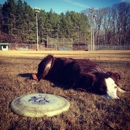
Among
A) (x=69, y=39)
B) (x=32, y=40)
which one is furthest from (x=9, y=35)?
(x=69, y=39)

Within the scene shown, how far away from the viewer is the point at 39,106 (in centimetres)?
294

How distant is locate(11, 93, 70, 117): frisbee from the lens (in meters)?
2.79

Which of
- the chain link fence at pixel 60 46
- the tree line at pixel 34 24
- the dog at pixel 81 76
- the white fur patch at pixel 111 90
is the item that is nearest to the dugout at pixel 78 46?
the chain link fence at pixel 60 46

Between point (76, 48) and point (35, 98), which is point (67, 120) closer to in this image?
point (35, 98)

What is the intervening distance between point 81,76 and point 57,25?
6575 cm

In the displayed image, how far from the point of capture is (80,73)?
438 cm

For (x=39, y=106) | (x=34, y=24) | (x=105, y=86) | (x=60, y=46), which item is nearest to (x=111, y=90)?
(x=105, y=86)

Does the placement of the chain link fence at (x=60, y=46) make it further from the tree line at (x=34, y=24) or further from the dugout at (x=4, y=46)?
the tree line at (x=34, y=24)

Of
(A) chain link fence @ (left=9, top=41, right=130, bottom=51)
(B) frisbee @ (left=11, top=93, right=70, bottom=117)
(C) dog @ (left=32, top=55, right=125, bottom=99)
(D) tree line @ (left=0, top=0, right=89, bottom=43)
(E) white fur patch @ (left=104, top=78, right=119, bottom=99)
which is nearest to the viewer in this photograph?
(B) frisbee @ (left=11, top=93, right=70, bottom=117)

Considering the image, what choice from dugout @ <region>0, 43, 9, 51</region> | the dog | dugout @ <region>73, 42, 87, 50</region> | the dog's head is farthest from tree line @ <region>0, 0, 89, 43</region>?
the dog's head

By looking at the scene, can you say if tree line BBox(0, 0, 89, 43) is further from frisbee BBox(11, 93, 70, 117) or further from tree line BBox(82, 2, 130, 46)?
frisbee BBox(11, 93, 70, 117)

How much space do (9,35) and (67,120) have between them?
62261mm

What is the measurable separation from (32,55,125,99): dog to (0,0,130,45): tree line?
47.6 metres

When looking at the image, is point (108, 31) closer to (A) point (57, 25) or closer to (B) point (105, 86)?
(A) point (57, 25)
